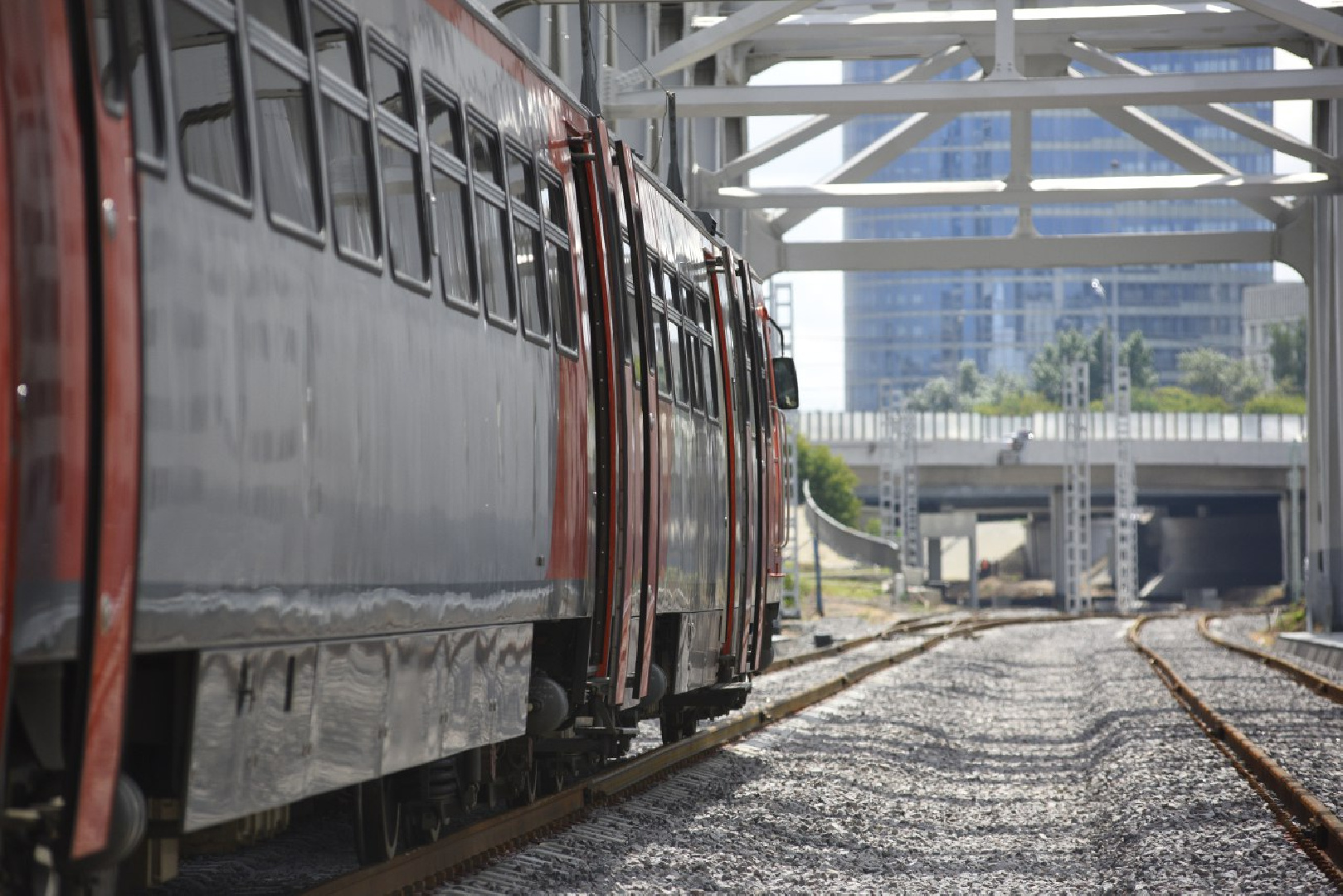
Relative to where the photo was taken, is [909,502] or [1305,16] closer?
[1305,16]

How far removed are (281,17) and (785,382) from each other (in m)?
10.2

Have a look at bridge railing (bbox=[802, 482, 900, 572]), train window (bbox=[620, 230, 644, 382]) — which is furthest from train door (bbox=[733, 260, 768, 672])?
bridge railing (bbox=[802, 482, 900, 572])

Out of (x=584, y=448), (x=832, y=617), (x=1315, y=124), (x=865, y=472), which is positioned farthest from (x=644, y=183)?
(x=865, y=472)

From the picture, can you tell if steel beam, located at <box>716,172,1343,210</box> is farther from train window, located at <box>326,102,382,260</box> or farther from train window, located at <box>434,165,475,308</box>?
train window, located at <box>326,102,382,260</box>

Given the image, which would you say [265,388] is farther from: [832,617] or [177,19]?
[832,617]

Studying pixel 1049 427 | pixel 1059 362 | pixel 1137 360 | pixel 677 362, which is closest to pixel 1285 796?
pixel 677 362

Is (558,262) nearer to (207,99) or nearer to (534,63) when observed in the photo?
(534,63)

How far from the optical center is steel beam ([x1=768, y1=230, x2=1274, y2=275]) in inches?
1398

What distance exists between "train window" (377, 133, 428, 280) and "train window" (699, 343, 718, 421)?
558 cm

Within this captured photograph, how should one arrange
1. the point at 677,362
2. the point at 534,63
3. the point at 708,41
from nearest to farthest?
the point at 534,63, the point at 677,362, the point at 708,41

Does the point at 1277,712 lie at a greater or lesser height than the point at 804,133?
lesser

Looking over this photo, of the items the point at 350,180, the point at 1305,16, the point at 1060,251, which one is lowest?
the point at 350,180

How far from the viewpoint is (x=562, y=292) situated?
912 centimetres

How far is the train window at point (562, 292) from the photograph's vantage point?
Result: 351 inches
